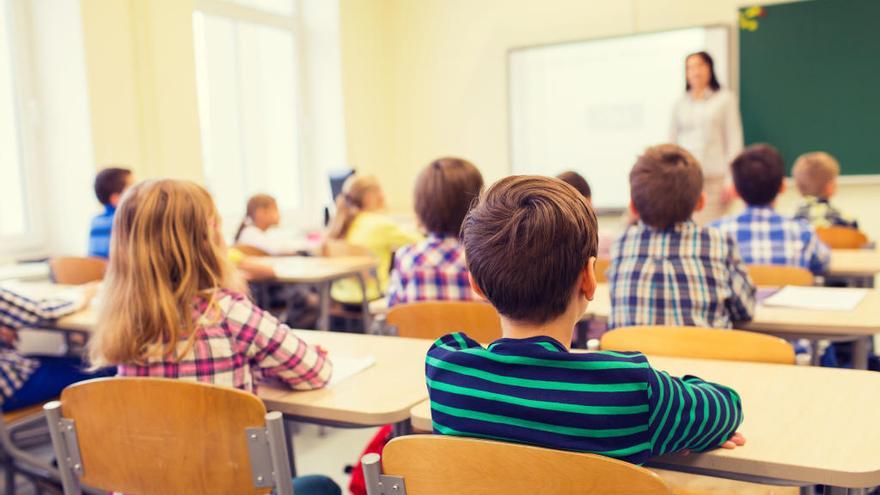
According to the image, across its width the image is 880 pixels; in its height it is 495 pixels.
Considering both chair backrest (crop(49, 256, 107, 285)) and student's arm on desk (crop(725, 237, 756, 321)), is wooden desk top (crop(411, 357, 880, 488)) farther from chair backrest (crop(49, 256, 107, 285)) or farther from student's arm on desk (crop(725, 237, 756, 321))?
chair backrest (crop(49, 256, 107, 285))

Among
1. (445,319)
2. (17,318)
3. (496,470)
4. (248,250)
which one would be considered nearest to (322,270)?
(248,250)

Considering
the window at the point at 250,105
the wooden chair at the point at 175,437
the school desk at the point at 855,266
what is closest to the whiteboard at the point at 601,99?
the window at the point at 250,105

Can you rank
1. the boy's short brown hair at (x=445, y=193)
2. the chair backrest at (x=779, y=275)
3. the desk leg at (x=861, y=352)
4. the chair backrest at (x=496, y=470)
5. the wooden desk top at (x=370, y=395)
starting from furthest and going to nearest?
the chair backrest at (x=779, y=275), the boy's short brown hair at (x=445, y=193), the desk leg at (x=861, y=352), the wooden desk top at (x=370, y=395), the chair backrest at (x=496, y=470)

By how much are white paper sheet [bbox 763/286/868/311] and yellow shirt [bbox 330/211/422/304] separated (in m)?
2.12

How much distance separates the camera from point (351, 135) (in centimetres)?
630

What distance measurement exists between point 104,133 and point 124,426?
10.7 feet

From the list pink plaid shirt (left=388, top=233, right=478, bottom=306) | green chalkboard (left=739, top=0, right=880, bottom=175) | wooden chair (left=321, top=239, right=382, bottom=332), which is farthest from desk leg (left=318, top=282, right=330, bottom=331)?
green chalkboard (left=739, top=0, right=880, bottom=175)

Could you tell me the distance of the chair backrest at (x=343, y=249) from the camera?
4164mm

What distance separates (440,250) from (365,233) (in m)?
1.77

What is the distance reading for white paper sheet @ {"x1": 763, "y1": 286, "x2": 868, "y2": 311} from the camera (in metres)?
2.32

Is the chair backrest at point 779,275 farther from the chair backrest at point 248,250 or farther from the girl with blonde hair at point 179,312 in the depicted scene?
the chair backrest at point 248,250

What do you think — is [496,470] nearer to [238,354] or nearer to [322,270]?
[238,354]

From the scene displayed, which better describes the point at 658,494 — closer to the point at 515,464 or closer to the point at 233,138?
the point at 515,464

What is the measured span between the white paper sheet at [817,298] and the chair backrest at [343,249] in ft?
7.16
